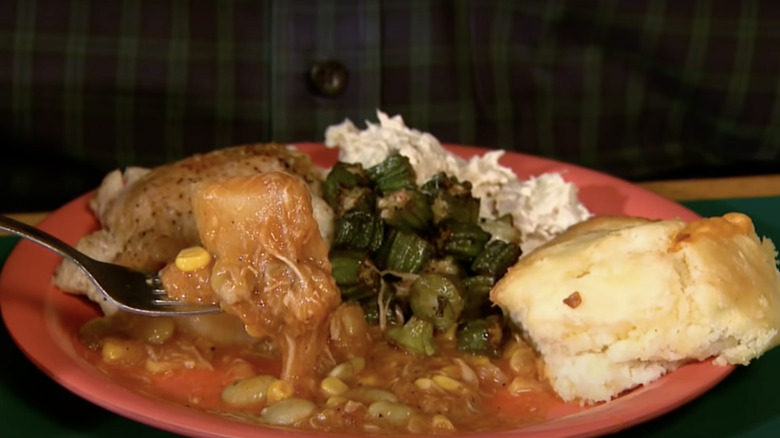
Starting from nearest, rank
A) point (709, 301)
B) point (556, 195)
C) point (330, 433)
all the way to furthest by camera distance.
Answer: point (330, 433) < point (709, 301) < point (556, 195)

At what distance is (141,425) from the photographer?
1628 millimetres

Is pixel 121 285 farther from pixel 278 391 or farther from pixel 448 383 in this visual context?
pixel 448 383

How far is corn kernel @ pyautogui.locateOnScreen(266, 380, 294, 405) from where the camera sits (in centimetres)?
165

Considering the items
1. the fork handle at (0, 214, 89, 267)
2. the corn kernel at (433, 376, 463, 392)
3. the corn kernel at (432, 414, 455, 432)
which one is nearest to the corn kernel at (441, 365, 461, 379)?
the corn kernel at (433, 376, 463, 392)

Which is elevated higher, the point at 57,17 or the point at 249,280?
the point at 57,17

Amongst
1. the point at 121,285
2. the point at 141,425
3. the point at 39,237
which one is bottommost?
the point at 141,425

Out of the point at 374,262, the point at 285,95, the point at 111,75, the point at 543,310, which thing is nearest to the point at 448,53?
the point at 285,95

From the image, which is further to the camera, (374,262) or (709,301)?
(374,262)

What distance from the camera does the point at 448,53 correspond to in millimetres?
3326

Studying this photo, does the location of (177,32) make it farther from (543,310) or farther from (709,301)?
(709,301)

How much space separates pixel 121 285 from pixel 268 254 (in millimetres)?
315

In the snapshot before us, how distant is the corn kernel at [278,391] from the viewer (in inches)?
64.9

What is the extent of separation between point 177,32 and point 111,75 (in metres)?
0.27

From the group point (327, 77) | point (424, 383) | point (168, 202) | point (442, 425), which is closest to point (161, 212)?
point (168, 202)
